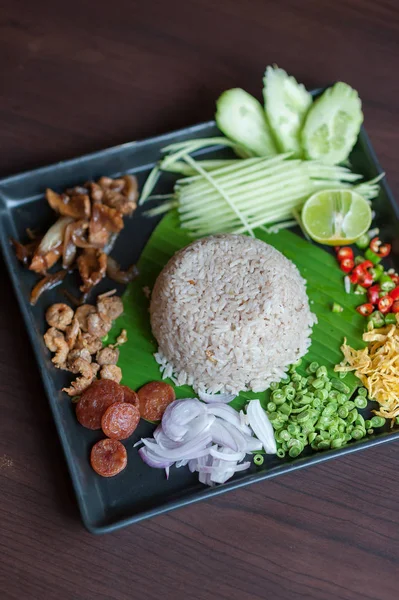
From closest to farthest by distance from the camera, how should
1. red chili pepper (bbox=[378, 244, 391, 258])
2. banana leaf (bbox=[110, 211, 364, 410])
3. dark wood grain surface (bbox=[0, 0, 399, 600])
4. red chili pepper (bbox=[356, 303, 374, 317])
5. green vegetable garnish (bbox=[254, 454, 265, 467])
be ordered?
dark wood grain surface (bbox=[0, 0, 399, 600]) < green vegetable garnish (bbox=[254, 454, 265, 467]) < banana leaf (bbox=[110, 211, 364, 410]) < red chili pepper (bbox=[356, 303, 374, 317]) < red chili pepper (bbox=[378, 244, 391, 258])

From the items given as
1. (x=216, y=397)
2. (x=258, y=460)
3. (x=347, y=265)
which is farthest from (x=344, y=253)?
(x=258, y=460)

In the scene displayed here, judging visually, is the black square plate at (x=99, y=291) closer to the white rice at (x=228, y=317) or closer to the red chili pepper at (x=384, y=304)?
the red chili pepper at (x=384, y=304)

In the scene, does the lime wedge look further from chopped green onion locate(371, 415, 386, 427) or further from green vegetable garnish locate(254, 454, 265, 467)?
green vegetable garnish locate(254, 454, 265, 467)

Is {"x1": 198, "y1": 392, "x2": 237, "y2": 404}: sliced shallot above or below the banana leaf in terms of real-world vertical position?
below

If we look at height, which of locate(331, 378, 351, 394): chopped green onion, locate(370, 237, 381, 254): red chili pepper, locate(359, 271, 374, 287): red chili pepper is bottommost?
locate(331, 378, 351, 394): chopped green onion

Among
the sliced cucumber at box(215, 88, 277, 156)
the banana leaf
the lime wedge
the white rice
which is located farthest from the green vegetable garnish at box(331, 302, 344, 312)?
the sliced cucumber at box(215, 88, 277, 156)

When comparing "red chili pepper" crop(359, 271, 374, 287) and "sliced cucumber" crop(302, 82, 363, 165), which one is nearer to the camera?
"red chili pepper" crop(359, 271, 374, 287)

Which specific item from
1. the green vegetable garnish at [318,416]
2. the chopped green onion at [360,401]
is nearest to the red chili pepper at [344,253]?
the green vegetable garnish at [318,416]

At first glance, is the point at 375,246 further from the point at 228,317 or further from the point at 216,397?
the point at 216,397
